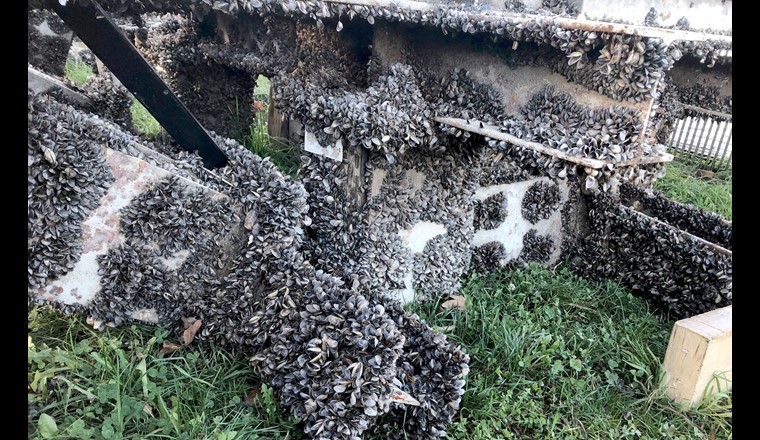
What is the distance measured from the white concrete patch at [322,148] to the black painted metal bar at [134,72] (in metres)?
0.78

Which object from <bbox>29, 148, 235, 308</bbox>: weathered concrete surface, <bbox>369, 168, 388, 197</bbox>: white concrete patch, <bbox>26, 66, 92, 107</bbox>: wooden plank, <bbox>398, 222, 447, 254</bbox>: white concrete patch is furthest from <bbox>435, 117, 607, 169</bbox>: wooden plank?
<bbox>26, 66, 92, 107</bbox>: wooden plank

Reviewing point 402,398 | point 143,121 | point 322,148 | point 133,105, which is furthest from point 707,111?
point 133,105

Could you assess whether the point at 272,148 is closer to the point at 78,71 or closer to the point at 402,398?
the point at 402,398

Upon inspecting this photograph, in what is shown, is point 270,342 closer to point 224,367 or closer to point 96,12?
point 224,367

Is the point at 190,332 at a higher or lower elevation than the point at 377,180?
lower

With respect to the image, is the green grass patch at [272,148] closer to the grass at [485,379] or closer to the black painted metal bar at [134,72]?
the black painted metal bar at [134,72]

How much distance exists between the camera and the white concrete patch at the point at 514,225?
6066 millimetres

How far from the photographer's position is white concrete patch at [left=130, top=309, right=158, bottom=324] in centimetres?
387

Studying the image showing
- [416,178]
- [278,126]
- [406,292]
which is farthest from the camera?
[278,126]

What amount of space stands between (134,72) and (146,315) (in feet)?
5.95

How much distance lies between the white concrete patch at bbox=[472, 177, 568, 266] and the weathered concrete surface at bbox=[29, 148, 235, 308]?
352 centimetres

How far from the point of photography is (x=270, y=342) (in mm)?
3719

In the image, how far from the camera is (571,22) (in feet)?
10.7

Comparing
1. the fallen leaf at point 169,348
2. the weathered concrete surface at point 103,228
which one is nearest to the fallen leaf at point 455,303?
the fallen leaf at point 169,348
